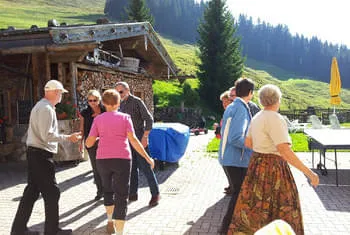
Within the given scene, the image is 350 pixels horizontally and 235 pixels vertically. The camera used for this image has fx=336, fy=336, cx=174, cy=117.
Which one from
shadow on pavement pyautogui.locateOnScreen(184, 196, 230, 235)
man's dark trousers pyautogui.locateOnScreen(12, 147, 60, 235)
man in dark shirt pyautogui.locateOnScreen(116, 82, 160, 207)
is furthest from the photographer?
man in dark shirt pyautogui.locateOnScreen(116, 82, 160, 207)

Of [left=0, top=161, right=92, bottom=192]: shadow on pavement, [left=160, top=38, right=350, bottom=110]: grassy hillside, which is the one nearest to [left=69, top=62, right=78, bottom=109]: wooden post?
[left=0, top=161, right=92, bottom=192]: shadow on pavement

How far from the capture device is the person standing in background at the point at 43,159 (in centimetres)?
384

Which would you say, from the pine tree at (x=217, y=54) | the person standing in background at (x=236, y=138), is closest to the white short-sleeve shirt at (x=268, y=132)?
the person standing in background at (x=236, y=138)

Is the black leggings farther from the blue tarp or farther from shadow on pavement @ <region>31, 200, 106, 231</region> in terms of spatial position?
the blue tarp

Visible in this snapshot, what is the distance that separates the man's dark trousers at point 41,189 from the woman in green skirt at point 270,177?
2188 millimetres

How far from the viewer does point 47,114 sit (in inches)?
150

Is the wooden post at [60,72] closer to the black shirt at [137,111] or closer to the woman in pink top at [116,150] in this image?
the black shirt at [137,111]

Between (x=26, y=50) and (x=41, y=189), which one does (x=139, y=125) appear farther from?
(x=26, y=50)

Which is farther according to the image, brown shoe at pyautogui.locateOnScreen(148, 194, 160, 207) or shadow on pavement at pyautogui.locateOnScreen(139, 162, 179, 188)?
shadow on pavement at pyautogui.locateOnScreen(139, 162, 179, 188)

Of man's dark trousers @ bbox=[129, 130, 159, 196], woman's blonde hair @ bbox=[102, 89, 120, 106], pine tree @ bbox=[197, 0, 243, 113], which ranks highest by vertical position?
pine tree @ bbox=[197, 0, 243, 113]

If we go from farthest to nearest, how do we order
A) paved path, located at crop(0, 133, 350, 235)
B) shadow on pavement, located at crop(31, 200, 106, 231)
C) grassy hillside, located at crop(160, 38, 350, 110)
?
grassy hillside, located at crop(160, 38, 350, 110) → shadow on pavement, located at crop(31, 200, 106, 231) → paved path, located at crop(0, 133, 350, 235)

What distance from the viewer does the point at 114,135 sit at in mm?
3838

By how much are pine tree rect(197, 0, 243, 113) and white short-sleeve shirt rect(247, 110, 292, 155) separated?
30.3 metres

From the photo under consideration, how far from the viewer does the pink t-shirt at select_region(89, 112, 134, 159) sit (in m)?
3.83
